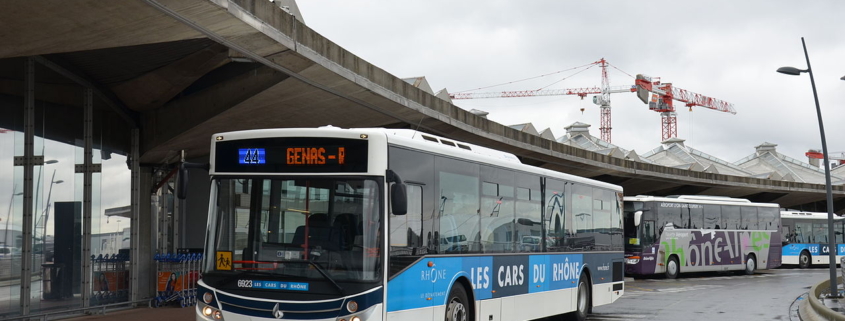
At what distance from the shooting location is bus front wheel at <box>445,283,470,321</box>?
11.1m

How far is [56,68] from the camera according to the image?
15.6 m

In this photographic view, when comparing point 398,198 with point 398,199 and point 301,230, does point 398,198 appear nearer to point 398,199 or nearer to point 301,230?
point 398,199

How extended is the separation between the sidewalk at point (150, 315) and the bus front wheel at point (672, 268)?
19.6 meters

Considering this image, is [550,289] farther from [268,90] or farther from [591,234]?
[268,90]

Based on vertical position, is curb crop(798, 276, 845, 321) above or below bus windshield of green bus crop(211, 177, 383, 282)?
below

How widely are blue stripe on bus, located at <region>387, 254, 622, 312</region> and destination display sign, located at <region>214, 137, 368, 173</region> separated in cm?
143

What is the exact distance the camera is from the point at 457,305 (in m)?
11.4

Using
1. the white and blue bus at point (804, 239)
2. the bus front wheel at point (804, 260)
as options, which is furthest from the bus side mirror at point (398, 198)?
the bus front wheel at point (804, 260)

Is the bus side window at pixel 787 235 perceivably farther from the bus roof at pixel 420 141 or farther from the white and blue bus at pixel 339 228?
the white and blue bus at pixel 339 228

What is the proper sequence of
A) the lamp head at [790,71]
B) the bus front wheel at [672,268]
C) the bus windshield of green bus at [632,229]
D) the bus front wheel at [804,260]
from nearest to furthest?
the lamp head at [790,71] → the bus windshield of green bus at [632,229] → the bus front wheel at [672,268] → the bus front wheel at [804,260]

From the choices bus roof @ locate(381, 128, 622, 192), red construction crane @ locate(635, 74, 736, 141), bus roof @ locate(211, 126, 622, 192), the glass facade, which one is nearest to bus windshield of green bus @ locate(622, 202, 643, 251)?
bus roof @ locate(381, 128, 622, 192)

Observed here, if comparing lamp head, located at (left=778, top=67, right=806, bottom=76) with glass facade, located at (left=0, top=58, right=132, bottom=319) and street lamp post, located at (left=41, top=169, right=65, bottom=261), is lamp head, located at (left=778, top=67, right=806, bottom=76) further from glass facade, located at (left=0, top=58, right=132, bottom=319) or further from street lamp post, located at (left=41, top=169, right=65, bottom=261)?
street lamp post, located at (left=41, top=169, right=65, bottom=261)

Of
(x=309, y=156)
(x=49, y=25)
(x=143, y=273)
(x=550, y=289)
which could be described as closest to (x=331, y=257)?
(x=309, y=156)

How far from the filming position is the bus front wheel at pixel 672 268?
3203cm
